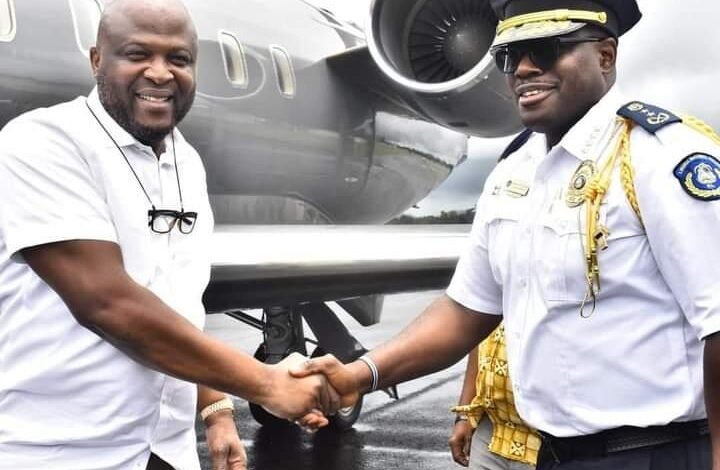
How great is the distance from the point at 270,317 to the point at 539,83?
5101mm

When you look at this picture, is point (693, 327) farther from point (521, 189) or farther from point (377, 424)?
point (377, 424)

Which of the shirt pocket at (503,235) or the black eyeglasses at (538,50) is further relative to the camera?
the shirt pocket at (503,235)

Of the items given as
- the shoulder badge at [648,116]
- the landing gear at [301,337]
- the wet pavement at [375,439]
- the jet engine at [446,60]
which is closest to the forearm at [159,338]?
the shoulder badge at [648,116]

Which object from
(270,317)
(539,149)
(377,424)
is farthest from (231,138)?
(539,149)

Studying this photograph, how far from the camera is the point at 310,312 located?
6605 millimetres

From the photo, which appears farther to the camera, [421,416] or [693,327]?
[421,416]

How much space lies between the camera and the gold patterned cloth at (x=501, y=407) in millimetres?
2744

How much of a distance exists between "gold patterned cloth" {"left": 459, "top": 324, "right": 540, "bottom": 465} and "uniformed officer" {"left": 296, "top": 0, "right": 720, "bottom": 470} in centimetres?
60

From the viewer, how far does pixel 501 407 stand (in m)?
2.79

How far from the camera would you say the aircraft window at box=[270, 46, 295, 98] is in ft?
25.5

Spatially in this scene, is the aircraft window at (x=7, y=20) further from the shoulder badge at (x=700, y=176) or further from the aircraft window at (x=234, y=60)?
the shoulder badge at (x=700, y=176)

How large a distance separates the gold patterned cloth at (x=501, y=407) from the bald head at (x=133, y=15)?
129 cm

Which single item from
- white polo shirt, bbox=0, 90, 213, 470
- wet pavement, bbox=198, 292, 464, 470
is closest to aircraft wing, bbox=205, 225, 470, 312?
wet pavement, bbox=198, 292, 464, 470

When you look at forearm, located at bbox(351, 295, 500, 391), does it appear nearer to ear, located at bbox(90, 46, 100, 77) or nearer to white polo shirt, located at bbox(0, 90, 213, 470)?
white polo shirt, located at bbox(0, 90, 213, 470)
